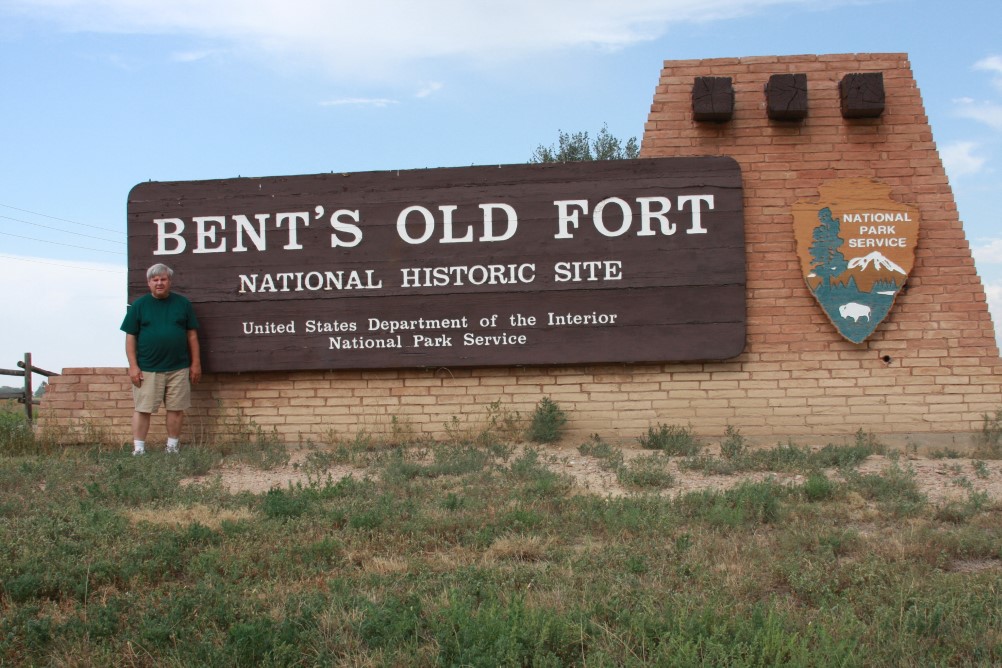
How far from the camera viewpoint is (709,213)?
9227 mm

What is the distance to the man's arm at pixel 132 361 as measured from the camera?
9.24 meters

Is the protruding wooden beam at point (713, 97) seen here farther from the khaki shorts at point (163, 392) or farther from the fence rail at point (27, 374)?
the fence rail at point (27, 374)

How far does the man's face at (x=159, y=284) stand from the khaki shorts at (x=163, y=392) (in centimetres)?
83

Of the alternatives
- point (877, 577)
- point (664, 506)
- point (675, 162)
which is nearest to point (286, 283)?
point (675, 162)

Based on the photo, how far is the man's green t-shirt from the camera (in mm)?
9266

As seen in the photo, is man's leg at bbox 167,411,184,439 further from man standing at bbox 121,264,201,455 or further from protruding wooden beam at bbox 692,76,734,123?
protruding wooden beam at bbox 692,76,734,123

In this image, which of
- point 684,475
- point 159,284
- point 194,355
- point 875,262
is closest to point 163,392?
point 194,355

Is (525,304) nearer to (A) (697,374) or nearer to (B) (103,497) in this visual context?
(A) (697,374)

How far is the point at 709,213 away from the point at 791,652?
6.27 m

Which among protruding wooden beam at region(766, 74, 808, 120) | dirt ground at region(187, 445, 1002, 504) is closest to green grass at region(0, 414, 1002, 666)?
dirt ground at region(187, 445, 1002, 504)

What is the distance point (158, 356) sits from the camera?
927 centimetres

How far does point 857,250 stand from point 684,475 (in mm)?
3199

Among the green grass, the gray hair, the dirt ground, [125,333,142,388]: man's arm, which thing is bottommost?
the green grass

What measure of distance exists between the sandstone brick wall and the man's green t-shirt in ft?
2.36
